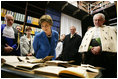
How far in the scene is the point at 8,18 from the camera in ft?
5.01

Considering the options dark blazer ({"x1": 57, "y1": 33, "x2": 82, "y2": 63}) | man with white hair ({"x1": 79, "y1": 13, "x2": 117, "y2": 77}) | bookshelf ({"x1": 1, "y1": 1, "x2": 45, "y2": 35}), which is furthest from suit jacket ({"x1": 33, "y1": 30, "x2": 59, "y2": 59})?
bookshelf ({"x1": 1, "y1": 1, "x2": 45, "y2": 35})

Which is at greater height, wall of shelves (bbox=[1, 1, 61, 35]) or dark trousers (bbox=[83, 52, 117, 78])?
wall of shelves (bbox=[1, 1, 61, 35])

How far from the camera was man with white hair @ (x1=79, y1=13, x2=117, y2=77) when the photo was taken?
1297 mm

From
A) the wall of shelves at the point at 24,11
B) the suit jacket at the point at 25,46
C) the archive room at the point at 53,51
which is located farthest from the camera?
the wall of shelves at the point at 24,11

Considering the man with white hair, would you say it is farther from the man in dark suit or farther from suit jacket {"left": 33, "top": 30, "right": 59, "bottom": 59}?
suit jacket {"left": 33, "top": 30, "right": 59, "bottom": 59}

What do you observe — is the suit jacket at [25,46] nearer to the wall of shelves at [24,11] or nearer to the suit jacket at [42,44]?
the wall of shelves at [24,11]

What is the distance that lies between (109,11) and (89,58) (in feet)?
14.9

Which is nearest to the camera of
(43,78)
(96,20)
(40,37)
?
(43,78)

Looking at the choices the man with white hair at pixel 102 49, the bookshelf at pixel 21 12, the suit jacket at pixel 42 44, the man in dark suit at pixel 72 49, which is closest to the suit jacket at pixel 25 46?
the man in dark suit at pixel 72 49

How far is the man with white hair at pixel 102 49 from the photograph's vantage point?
1297mm

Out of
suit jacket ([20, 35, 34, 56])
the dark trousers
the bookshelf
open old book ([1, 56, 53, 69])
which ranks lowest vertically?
the dark trousers

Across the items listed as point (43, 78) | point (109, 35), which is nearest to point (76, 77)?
point (43, 78)

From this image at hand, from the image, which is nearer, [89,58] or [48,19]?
[48,19]

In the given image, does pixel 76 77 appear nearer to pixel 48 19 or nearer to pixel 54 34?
pixel 48 19
